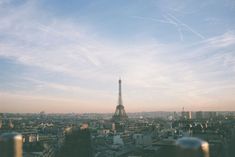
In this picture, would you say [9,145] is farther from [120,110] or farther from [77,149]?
[120,110]

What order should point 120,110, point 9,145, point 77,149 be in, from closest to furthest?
point 9,145, point 77,149, point 120,110

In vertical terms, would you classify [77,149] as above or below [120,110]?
below

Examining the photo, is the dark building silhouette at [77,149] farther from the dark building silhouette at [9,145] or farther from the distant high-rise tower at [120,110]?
Result: the distant high-rise tower at [120,110]

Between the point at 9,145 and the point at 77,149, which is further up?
the point at 9,145

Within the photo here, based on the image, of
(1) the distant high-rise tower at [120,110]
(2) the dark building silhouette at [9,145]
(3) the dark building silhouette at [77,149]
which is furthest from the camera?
(1) the distant high-rise tower at [120,110]

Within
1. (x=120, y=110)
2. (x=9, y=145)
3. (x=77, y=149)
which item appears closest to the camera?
(x=9, y=145)

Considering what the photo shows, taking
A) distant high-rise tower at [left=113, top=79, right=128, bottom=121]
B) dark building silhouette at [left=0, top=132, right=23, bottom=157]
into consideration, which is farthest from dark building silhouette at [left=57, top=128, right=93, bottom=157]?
distant high-rise tower at [left=113, top=79, right=128, bottom=121]

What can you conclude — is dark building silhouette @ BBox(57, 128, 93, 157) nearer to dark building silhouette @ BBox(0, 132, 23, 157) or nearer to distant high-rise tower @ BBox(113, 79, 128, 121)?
dark building silhouette @ BBox(0, 132, 23, 157)

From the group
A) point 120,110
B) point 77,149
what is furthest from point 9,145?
point 120,110

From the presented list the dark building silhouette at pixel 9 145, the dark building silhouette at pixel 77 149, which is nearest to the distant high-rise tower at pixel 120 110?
the dark building silhouette at pixel 77 149

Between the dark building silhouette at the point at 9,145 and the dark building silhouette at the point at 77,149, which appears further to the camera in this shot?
the dark building silhouette at the point at 77,149

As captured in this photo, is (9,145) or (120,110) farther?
(120,110)

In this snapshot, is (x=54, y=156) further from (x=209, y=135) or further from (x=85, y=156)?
(x=209, y=135)

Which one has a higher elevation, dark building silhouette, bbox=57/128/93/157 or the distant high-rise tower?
the distant high-rise tower
